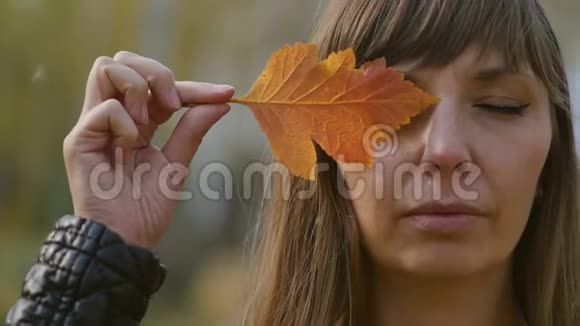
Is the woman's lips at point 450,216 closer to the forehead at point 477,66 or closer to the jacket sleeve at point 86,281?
the forehead at point 477,66

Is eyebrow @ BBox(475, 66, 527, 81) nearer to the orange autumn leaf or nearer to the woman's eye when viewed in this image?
the woman's eye

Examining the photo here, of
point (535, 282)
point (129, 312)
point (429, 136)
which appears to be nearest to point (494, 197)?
point (429, 136)

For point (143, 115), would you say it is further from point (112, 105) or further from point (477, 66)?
point (477, 66)

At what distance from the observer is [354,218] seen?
1.57 meters

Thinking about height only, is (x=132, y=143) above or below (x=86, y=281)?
above

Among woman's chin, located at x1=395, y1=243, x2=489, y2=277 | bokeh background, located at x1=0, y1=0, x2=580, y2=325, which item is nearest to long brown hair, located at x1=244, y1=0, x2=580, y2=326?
woman's chin, located at x1=395, y1=243, x2=489, y2=277

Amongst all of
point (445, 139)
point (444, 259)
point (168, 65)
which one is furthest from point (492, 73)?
point (168, 65)

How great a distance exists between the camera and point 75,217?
131 centimetres

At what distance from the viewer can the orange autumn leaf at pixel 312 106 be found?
1330 millimetres

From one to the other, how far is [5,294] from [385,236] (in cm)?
485

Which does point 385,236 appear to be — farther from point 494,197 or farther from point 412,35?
point 412,35

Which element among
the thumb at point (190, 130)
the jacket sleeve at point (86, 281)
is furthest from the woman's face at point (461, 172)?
the jacket sleeve at point (86, 281)

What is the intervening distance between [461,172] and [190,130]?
0.40m

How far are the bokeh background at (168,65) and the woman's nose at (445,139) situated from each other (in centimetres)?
472
